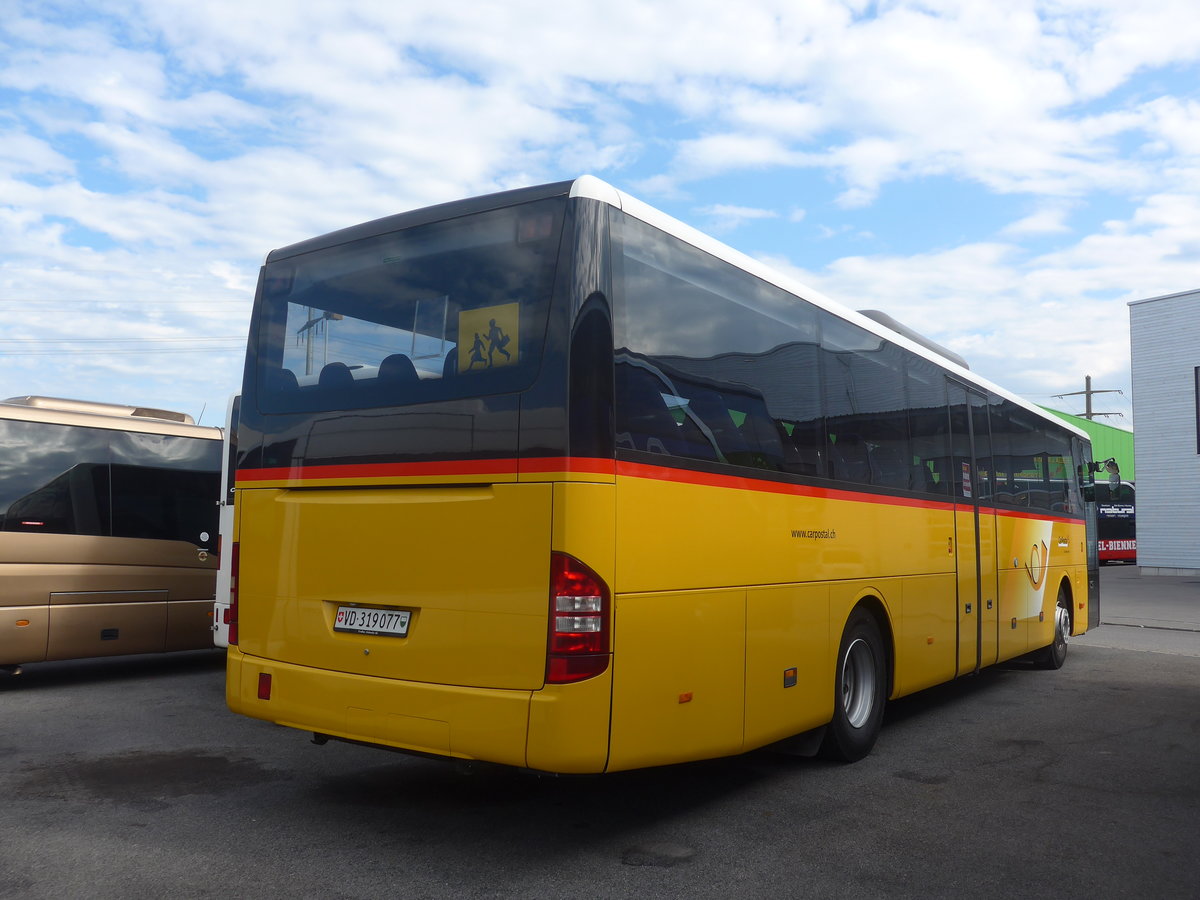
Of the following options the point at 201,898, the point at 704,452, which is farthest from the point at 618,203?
the point at 201,898

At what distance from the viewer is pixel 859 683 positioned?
703 cm

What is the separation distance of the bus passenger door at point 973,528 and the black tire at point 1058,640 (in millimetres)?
2528

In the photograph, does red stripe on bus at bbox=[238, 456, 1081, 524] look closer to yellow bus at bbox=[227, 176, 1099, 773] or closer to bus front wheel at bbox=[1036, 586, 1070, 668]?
yellow bus at bbox=[227, 176, 1099, 773]

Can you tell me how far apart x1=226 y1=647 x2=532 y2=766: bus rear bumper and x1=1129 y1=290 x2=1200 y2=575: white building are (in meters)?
31.2

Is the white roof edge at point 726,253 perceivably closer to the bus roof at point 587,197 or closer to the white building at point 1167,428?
the bus roof at point 587,197

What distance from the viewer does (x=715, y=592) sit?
5.25 m

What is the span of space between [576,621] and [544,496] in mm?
551

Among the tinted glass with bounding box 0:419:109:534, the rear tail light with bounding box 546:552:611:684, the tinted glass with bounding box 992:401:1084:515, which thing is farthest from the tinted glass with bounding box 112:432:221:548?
the tinted glass with bounding box 992:401:1084:515

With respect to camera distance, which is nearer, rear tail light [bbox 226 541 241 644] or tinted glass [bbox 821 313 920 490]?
rear tail light [bbox 226 541 241 644]

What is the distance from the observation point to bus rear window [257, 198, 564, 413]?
15.9 ft

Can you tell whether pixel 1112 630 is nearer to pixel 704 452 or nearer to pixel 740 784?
pixel 740 784

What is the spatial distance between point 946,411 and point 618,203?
5.10 m

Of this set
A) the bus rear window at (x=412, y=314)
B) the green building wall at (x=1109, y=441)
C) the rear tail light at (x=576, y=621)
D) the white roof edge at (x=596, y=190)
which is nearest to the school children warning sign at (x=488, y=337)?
the bus rear window at (x=412, y=314)

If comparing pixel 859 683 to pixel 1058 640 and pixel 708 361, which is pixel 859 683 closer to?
pixel 708 361
